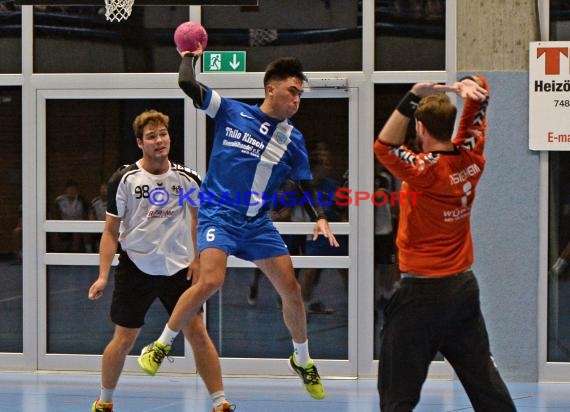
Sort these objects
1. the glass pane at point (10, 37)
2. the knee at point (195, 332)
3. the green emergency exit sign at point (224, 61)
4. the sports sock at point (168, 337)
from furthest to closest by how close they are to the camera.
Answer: the glass pane at point (10, 37) → the green emergency exit sign at point (224, 61) → the knee at point (195, 332) → the sports sock at point (168, 337)

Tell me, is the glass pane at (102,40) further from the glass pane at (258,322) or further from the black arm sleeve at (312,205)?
the black arm sleeve at (312,205)

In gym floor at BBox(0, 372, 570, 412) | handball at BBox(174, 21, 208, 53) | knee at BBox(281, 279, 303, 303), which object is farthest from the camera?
gym floor at BBox(0, 372, 570, 412)

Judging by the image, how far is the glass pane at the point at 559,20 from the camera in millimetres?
10289

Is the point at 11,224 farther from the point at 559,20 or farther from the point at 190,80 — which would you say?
the point at 559,20

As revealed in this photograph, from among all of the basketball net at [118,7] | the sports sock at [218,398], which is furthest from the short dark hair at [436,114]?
the basketball net at [118,7]

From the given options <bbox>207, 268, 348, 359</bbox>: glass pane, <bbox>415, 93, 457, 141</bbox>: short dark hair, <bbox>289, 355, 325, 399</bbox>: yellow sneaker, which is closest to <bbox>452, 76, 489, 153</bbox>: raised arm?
<bbox>415, 93, 457, 141</bbox>: short dark hair

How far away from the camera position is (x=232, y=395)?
9875mm

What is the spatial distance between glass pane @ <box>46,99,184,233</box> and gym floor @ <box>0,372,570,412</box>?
1327 millimetres

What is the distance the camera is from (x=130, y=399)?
9.66 m

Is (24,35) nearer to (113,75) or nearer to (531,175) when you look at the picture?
(113,75)

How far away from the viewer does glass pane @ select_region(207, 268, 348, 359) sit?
422 inches

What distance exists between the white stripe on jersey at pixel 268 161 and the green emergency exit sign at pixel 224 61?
2.71m

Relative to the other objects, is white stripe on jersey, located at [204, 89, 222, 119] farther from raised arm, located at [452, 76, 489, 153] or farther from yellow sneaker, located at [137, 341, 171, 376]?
raised arm, located at [452, 76, 489, 153]

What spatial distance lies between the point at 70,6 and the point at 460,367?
19.9ft
